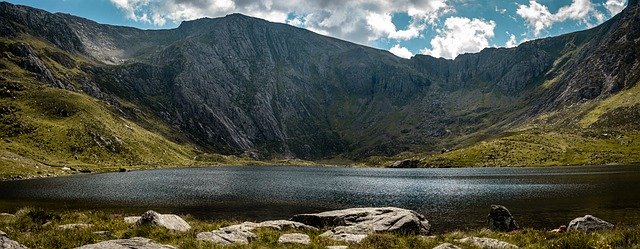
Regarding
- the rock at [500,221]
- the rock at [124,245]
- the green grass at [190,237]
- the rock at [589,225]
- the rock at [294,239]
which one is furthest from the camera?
the rock at [500,221]

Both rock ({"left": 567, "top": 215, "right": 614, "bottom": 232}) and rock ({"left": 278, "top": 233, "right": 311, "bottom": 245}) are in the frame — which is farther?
rock ({"left": 567, "top": 215, "right": 614, "bottom": 232})

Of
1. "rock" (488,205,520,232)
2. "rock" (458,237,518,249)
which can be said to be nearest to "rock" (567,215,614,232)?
"rock" (488,205,520,232)

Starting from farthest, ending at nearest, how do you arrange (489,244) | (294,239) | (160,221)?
1. (160,221)
2. (294,239)
3. (489,244)

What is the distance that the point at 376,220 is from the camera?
41.4 m

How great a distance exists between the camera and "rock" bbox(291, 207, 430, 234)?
1551 inches

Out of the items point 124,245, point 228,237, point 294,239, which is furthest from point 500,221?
point 124,245

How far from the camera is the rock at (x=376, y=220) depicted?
129 ft

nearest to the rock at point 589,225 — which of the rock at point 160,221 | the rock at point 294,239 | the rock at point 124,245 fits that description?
the rock at point 294,239

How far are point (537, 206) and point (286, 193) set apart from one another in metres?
57.2

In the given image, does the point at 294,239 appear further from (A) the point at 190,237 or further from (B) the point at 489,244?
(B) the point at 489,244

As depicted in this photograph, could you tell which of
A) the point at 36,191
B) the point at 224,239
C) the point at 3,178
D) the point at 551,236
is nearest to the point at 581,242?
the point at 551,236

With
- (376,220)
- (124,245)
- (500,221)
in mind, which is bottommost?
(500,221)

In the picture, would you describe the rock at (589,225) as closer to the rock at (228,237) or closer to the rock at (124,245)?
the rock at (228,237)

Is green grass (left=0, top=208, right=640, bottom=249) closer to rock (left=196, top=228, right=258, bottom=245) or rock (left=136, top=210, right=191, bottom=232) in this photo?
rock (left=196, top=228, right=258, bottom=245)
